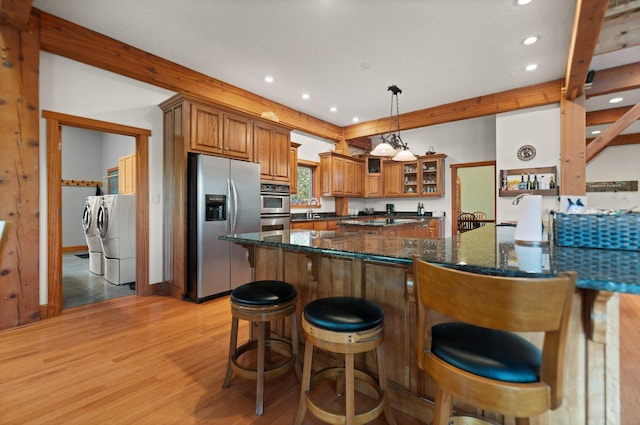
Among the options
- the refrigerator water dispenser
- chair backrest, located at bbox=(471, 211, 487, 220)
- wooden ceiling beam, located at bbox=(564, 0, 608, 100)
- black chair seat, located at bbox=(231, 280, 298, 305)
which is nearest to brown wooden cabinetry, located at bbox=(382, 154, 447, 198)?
wooden ceiling beam, located at bbox=(564, 0, 608, 100)

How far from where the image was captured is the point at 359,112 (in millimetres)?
5590

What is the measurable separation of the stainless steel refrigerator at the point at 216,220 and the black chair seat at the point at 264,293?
Answer: 6.10 feet

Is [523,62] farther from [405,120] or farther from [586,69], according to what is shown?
[405,120]

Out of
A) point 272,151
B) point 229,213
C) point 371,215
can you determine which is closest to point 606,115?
point 371,215

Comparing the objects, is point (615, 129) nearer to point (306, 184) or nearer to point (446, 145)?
point (446, 145)

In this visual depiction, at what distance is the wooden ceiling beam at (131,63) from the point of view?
282 cm

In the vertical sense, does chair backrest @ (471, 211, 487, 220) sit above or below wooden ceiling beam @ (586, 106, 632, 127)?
below

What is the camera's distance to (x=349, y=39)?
10.4ft

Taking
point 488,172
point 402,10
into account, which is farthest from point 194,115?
point 488,172

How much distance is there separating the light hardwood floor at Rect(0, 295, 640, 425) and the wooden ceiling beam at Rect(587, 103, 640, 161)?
8.36ft

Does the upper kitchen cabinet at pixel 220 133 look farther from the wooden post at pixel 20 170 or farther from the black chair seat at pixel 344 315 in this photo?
the black chair seat at pixel 344 315

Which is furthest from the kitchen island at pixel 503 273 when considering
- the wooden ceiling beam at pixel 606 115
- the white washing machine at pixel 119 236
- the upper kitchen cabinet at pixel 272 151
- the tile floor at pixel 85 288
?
the wooden ceiling beam at pixel 606 115

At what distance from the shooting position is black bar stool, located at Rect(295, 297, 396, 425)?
3.98ft

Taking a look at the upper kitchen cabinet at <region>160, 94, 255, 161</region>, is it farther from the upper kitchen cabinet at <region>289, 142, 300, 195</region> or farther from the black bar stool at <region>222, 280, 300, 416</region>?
the black bar stool at <region>222, 280, 300, 416</region>
